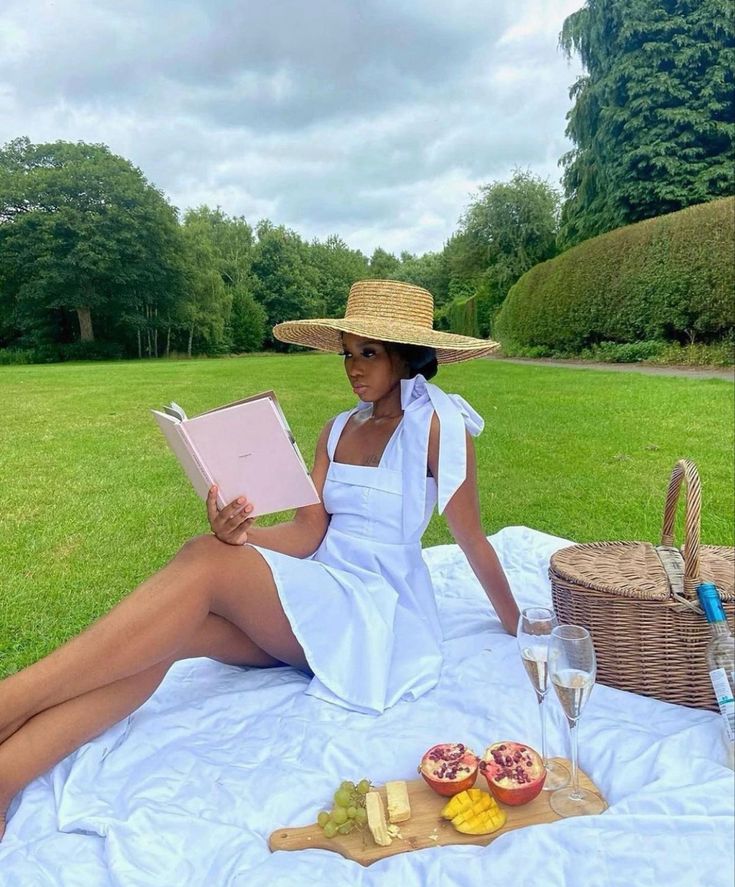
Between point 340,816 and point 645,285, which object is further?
point 645,285

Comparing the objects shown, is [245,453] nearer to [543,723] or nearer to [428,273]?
[543,723]

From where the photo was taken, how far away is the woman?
5.85 feet

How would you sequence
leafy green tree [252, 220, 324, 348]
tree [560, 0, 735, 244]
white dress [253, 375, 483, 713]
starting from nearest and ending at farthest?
1. white dress [253, 375, 483, 713]
2. tree [560, 0, 735, 244]
3. leafy green tree [252, 220, 324, 348]

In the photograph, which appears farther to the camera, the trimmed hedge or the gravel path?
the trimmed hedge

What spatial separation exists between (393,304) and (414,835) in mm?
1710

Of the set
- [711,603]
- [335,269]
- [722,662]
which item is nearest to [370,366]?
[711,603]

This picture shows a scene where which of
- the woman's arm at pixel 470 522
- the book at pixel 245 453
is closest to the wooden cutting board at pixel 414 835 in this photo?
the woman's arm at pixel 470 522

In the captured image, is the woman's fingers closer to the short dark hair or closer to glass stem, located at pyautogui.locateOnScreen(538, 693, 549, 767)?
the short dark hair

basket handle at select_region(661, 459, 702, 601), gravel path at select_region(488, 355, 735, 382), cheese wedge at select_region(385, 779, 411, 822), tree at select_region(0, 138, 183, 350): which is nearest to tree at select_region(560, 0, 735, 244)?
gravel path at select_region(488, 355, 735, 382)

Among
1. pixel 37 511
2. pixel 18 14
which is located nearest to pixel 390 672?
pixel 37 511

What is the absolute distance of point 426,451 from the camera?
2.28 metres

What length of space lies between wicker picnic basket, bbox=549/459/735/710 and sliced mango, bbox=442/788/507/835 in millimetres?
744

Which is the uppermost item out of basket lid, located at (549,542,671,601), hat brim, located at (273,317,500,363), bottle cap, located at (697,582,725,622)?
hat brim, located at (273,317,500,363)

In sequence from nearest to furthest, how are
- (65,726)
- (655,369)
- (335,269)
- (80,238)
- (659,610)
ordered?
1. (65,726)
2. (659,610)
3. (655,369)
4. (80,238)
5. (335,269)
